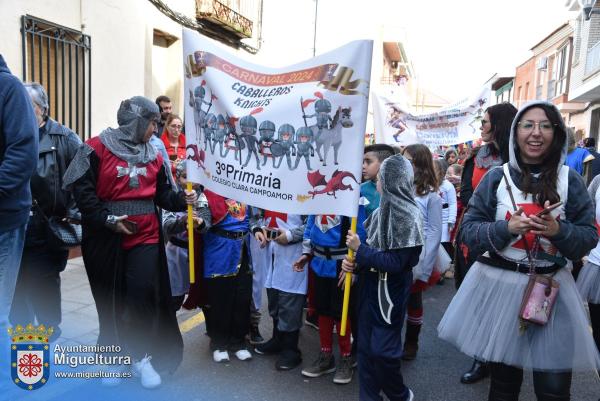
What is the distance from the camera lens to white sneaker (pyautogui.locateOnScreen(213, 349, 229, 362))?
4.07 meters

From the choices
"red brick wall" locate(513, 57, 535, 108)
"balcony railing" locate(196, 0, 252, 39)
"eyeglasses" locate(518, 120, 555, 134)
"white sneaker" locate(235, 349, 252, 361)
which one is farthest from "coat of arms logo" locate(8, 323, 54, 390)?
"red brick wall" locate(513, 57, 535, 108)

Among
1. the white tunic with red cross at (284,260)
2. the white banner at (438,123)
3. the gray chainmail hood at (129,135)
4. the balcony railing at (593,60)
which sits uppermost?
the balcony railing at (593,60)

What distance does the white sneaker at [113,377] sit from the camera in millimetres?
3541

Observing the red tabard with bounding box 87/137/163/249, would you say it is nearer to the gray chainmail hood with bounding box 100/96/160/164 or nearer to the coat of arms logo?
the gray chainmail hood with bounding box 100/96/160/164

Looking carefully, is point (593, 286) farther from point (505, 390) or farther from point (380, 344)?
point (380, 344)

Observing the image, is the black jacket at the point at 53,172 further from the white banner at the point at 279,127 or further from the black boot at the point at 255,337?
the black boot at the point at 255,337

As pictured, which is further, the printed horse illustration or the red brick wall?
the red brick wall

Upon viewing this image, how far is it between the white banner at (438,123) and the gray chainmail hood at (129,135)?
17.0 feet

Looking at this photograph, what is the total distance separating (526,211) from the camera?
2.57m

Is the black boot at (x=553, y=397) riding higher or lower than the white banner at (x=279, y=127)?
lower

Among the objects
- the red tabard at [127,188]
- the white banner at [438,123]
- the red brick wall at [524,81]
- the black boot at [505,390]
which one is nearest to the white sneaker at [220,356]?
the red tabard at [127,188]

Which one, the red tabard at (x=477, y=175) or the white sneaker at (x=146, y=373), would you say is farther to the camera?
the red tabard at (x=477, y=175)

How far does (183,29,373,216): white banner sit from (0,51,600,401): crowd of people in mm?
267

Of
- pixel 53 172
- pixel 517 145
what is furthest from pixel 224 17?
pixel 517 145
